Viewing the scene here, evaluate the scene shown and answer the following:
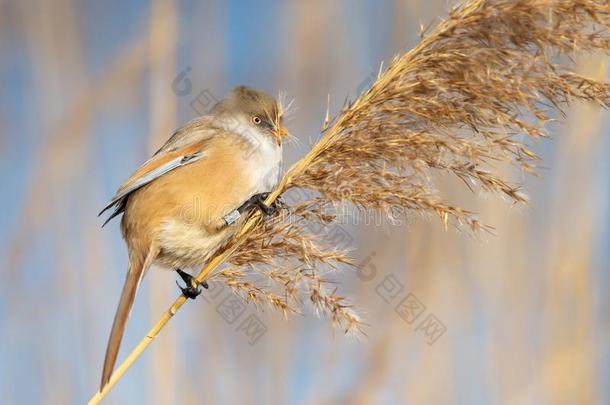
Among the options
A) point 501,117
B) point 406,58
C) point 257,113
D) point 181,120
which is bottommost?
point 501,117

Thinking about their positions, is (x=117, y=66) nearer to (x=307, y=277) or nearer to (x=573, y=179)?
(x=307, y=277)

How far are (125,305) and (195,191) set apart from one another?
25.6 inches

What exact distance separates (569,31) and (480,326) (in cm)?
158

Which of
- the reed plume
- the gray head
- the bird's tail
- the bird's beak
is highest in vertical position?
the gray head

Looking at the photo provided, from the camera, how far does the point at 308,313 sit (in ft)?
10.2

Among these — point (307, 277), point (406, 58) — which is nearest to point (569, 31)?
point (406, 58)

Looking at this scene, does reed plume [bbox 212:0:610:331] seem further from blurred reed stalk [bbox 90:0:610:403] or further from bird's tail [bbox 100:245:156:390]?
bird's tail [bbox 100:245:156:390]

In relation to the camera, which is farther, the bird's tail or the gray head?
the gray head

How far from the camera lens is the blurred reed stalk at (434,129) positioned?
1726mm

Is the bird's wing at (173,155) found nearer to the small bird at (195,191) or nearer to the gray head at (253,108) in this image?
the small bird at (195,191)

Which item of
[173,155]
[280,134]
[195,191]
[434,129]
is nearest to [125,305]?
[195,191]

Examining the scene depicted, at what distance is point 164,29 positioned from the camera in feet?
9.18

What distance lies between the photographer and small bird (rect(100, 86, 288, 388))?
2.72m

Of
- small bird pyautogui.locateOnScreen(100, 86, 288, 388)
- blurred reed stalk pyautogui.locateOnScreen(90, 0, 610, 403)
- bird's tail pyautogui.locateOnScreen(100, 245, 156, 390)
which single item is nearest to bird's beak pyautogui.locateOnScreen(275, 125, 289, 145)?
small bird pyautogui.locateOnScreen(100, 86, 288, 388)
